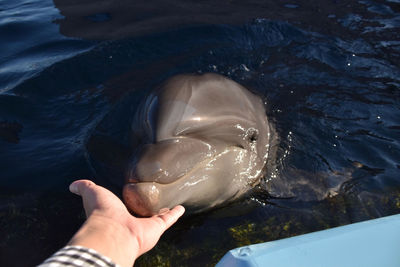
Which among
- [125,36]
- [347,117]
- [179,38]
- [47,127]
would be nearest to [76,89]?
[47,127]

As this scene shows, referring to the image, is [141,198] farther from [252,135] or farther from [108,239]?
[252,135]

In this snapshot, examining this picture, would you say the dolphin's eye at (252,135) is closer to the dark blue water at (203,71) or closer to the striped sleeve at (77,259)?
the dark blue water at (203,71)

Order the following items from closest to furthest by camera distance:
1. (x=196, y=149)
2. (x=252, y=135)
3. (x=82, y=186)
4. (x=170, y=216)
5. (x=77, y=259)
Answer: (x=77, y=259), (x=82, y=186), (x=170, y=216), (x=196, y=149), (x=252, y=135)

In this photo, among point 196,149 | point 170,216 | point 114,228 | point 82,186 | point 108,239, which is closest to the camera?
point 108,239

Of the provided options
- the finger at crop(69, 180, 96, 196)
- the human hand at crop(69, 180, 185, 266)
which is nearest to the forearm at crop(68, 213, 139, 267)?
the human hand at crop(69, 180, 185, 266)

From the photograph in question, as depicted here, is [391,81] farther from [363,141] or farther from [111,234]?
[111,234]

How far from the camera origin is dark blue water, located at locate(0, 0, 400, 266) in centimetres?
432

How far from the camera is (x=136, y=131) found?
4.08 metres

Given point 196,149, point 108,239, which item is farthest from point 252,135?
point 108,239

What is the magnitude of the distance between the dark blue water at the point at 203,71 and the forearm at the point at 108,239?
3.61ft

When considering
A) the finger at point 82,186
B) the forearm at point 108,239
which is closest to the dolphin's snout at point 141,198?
the finger at point 82,186

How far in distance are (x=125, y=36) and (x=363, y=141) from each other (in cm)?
529

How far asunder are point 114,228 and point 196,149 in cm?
137

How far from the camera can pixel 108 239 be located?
2.61m
